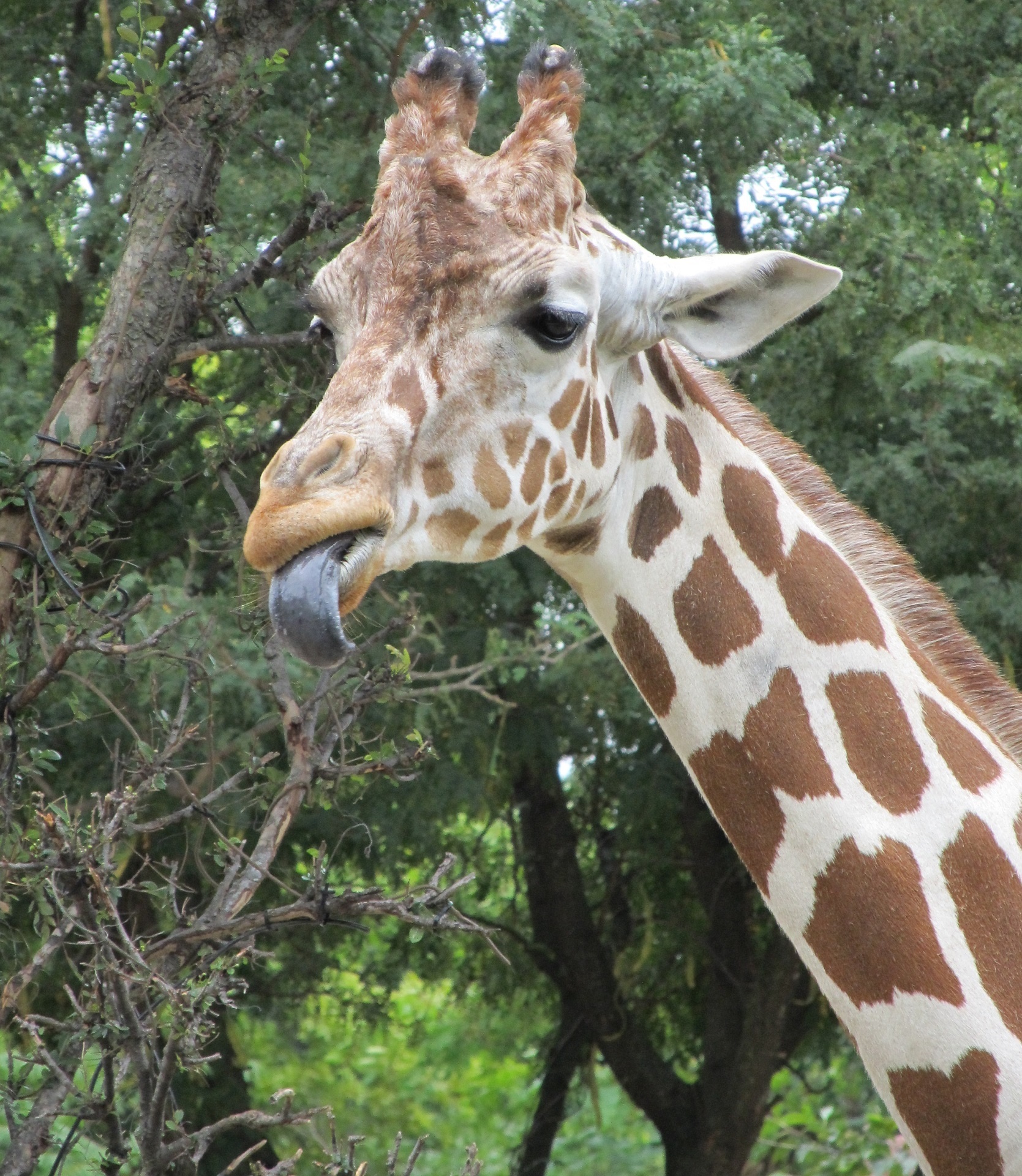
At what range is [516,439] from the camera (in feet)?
7.11

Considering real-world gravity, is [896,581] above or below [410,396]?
below

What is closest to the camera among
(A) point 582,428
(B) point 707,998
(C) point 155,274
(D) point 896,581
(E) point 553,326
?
(E) point 553,326

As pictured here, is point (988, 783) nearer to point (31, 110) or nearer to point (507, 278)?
point (507, 278)

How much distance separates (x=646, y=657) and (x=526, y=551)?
10.3 feet

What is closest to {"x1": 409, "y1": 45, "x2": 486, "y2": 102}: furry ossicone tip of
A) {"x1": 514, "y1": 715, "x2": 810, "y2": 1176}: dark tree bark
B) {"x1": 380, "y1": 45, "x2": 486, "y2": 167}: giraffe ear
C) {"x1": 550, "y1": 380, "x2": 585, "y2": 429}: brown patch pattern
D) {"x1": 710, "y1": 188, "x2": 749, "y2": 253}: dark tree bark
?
{"x1": 380, "y1": 45, "x2": 486, "y2": 167}: giraffe ear

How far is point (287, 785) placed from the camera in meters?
2.54

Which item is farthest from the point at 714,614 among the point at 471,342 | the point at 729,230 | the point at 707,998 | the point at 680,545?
the point at 707,998

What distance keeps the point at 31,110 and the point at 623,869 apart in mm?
4772

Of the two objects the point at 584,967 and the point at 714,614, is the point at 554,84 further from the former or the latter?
the point at 584,967

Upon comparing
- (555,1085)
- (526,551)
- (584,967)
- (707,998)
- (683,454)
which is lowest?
(555,1085)

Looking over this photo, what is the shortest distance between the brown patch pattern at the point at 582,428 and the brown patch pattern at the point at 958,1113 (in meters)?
1.12

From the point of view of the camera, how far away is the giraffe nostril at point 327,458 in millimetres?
1897

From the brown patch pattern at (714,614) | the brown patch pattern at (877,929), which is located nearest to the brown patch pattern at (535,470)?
the brown patch pattern at (714,614)

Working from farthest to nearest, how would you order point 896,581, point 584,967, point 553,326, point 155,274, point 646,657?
point 584,967 < point 155,274 < point 896,581 < point 646,657 < point 553,326
